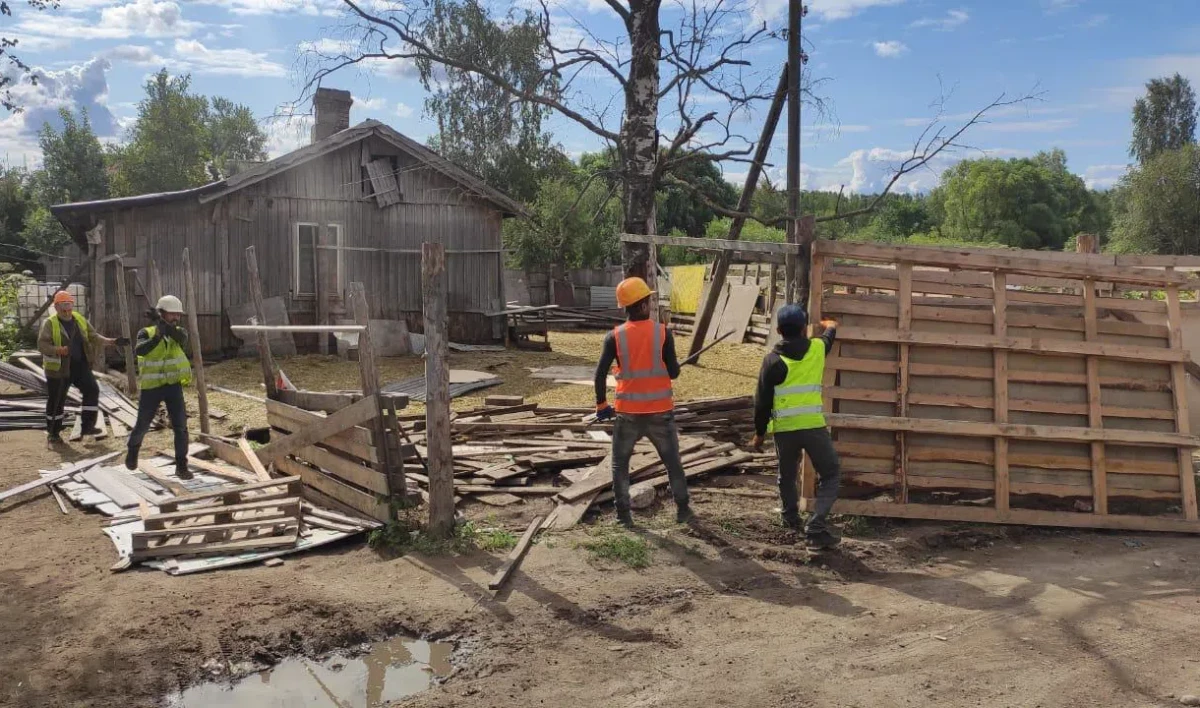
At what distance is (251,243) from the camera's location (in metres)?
19.5

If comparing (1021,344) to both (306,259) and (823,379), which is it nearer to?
(823,379)

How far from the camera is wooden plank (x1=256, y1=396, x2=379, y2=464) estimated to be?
7578mm

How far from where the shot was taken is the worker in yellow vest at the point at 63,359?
11766mm

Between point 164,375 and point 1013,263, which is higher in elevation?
point 1013,263

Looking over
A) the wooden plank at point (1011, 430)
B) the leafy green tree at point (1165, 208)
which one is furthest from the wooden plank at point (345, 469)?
the leafy green tree at point (1165, 208)

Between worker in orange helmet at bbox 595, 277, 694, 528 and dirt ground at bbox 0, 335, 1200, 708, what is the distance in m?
0.43

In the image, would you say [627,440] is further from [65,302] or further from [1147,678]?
[65,302]

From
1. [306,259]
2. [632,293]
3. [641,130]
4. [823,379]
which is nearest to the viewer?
[632,293]

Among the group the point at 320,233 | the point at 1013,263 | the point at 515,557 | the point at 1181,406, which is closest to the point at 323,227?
the point at 320,233

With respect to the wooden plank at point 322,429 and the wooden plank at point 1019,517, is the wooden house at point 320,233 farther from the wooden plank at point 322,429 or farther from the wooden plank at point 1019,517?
the wooden plank at point 1019,517

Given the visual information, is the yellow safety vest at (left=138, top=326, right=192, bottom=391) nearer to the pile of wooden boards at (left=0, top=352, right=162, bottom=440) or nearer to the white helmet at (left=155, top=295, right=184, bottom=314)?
the white helmet at (left=155, top=295, right=184, bottom=314)

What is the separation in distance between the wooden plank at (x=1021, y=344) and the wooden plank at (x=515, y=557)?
3.16 m

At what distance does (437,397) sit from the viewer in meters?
7.15

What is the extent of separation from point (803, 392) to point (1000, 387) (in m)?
2.03
